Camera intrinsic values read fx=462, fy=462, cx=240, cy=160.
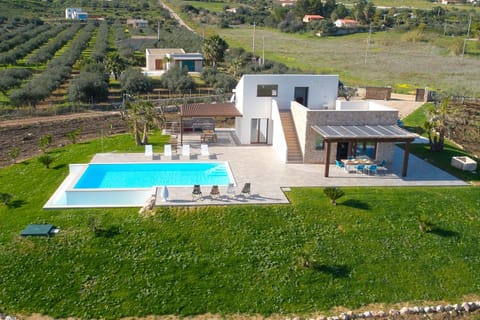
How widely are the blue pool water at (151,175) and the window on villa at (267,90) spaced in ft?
20.3

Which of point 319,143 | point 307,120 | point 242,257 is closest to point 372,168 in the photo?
point 319,143

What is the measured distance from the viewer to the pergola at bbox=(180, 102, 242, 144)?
28.4 m

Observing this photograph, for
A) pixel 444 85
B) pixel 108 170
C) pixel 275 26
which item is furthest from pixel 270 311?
pixel 275 26

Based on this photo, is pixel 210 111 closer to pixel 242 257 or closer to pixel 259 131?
pixel 259 131

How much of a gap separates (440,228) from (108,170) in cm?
1629

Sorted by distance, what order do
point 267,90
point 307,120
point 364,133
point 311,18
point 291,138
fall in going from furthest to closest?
point 311,18 < point 267,90 < point 291,138 < point 307,120 < point 364,133

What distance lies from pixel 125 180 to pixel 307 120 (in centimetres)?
1001

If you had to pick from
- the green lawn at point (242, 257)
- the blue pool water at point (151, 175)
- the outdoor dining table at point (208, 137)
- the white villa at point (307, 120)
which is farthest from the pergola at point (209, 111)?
the green lawn at point (242, 257)

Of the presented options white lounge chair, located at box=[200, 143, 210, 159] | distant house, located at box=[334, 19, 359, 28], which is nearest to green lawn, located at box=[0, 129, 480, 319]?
white lounge chair, located at box=[200, 143, 210, 159]

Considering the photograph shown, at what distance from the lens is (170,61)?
60.2 meters

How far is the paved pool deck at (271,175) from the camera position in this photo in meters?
20.3

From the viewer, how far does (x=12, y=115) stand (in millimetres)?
37031

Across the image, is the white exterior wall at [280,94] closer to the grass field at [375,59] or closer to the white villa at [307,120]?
the white villa at [307,120]

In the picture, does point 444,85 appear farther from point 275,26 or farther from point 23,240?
point 275,26
